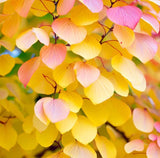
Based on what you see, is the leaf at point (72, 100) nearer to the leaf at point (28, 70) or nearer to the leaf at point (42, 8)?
the leaf at point (28, 70)

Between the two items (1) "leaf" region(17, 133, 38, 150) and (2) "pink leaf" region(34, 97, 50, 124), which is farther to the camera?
(1) "leaf" region(17, 133, 38, 150)

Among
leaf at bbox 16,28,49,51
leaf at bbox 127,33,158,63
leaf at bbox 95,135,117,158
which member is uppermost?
leaf at bbox 127,33,158,63

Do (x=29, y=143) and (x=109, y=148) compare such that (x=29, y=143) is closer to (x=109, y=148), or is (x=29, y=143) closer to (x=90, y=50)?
(x=109, y=148)

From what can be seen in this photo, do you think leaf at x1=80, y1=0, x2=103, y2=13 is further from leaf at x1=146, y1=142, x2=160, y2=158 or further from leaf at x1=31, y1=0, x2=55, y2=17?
leaf at x1=146, y1=142, x2=160, y2=158

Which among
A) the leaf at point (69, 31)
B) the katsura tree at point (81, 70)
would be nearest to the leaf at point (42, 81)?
the katsura tree at point (81, 70)

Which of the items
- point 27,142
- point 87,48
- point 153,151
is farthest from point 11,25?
point 153,151

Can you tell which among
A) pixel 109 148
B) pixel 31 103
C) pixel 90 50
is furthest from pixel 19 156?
pixel 90 50

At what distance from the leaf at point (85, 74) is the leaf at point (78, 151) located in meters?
0.15

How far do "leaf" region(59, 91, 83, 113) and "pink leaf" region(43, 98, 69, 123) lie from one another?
0.02 metres

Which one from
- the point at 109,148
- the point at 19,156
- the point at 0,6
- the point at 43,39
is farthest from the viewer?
the point at 19,156

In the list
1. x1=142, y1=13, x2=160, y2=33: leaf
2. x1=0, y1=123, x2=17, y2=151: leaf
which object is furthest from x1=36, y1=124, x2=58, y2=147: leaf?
x1=142, y1=13, x2=160, y2=33: leaf

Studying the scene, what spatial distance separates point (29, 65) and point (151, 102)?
498 mm

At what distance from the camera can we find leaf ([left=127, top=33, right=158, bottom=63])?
662 mm

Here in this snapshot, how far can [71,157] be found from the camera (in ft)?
2.22
